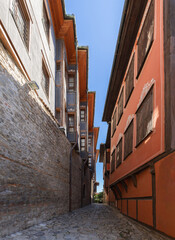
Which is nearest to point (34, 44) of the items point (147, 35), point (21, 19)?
point (21, 19)

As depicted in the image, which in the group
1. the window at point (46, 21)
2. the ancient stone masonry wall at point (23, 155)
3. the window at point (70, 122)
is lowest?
the ancient stone masonry wall at point (23, 155)

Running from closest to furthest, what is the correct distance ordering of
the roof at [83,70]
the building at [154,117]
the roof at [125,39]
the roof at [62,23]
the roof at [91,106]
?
the building at [154,117]
the roof at [125,39]
the roof at [62,23]
the roof at [83,70]
the roof at [91,106]

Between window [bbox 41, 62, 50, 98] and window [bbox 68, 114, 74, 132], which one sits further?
window [bbox 68, 114, 74, 132]

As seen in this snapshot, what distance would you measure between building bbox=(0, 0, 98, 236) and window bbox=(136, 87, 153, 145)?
10.3ft

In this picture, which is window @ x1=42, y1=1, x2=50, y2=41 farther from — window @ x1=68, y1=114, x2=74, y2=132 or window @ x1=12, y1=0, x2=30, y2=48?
window @ x1=68, y1=114, x2=74, y2=132

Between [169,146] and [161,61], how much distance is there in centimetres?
213

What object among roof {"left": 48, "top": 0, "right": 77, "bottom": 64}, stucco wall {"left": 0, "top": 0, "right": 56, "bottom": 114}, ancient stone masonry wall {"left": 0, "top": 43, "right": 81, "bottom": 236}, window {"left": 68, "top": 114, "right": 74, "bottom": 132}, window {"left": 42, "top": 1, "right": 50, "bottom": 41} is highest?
roof {"left": 48, "top": 0, "right": 77, "bottom": 64}

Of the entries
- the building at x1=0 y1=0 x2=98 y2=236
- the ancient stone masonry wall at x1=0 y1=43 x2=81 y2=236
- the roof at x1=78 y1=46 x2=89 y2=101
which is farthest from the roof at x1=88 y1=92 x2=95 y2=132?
the ancient stone masonry wall at x1=0 y1=43 x2=81 y2=236

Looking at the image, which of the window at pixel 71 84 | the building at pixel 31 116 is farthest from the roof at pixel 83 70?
the building at pixel 31 116

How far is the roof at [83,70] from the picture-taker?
1689 cm

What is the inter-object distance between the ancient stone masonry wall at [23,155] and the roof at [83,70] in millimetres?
8481

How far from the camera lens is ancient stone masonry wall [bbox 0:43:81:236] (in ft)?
16.9

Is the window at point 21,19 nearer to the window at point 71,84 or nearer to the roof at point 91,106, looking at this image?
the window at point 71,84

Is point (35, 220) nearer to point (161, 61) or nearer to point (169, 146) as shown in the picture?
point (169, 146)
